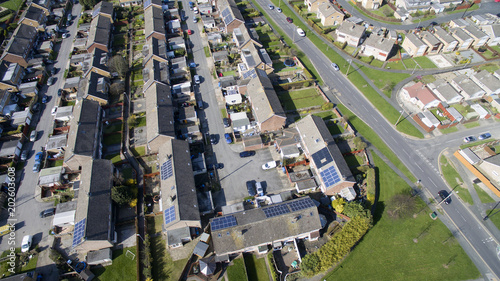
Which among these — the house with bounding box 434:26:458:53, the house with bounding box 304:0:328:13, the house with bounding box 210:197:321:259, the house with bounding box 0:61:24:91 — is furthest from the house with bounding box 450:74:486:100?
the house with bounding box 0:61:24:91

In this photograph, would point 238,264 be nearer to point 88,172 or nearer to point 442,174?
point 88,172

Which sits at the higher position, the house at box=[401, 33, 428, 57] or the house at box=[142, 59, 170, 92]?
the house at box=[401, 33, 428, 57]

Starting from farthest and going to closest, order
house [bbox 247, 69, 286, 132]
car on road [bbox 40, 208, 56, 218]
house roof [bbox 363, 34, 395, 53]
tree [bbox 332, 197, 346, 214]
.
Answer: house roof [bbox 363, 34, 395, 53] → house [bbox 247, 69, 286, 132] → car on road [bbox 40, 208, 56, 218] → tree [bbox 332, 197, 346, 214]

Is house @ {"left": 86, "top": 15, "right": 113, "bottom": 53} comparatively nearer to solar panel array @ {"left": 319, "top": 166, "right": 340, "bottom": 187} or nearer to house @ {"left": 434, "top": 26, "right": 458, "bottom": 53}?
solar panel array @ {"left": 319, "top": 166, "right": 340, "bottom": 187}

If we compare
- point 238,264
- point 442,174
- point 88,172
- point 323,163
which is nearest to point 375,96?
point 442,174

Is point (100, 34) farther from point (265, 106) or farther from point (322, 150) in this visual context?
point (322, 150)

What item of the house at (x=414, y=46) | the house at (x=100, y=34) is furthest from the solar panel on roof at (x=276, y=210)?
the house at (x=100, y=34)
